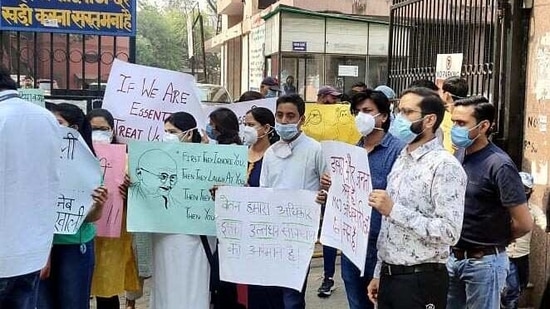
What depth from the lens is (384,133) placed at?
4.41 meters

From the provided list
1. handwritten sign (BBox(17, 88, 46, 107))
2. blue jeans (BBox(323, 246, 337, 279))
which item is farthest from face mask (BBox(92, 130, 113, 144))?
blue jeans (BBox(323, 246, 337, 279))

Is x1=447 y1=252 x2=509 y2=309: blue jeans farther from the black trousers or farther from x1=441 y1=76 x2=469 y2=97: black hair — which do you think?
x1=441 y1=76 x2=469 y2=97: black hair

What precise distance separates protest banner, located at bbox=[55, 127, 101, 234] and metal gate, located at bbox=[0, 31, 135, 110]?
7.86 ft

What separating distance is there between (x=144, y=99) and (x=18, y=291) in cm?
213

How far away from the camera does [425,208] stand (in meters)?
3.33

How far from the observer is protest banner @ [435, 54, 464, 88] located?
6812 mm

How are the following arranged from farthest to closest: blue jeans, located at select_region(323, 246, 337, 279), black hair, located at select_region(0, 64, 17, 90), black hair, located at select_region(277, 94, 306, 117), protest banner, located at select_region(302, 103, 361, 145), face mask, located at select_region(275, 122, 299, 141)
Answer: protest banner, located at select_region(302, 103, 361, 145) → blue jeans, located at select_region(323, 246, 337, 279) → black hair, located at select_region(277, 94, 306, 117) → face mask, located at select_region(275, 122, 299, 141) → black hair, located at select_region(0, 64, 17, 90)

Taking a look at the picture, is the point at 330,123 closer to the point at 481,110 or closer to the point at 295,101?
the point at 295,101

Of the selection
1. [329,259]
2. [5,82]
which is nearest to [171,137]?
[5,82]

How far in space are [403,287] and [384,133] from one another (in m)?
1.26

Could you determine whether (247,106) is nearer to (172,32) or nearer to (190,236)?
(190,236)

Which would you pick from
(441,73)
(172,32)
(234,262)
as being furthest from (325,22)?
(172,32)

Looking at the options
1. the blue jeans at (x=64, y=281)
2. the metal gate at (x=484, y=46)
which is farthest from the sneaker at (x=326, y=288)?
the blue jeans at (x=64, y=281)

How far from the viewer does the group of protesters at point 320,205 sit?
3289 millimetres
